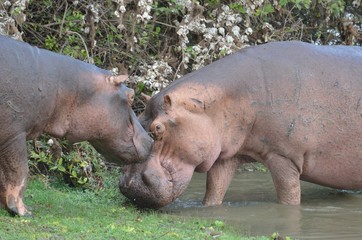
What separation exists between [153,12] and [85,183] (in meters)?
2.63

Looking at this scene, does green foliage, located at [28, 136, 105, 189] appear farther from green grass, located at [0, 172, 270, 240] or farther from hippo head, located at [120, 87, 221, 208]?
hippo head, located at [120, 87, 221, 208]

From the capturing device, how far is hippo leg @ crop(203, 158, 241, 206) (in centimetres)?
777

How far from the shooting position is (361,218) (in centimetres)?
706

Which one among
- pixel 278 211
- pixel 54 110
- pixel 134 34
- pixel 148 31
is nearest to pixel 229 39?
pixel 134 34

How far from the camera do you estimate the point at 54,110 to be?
6586 mm

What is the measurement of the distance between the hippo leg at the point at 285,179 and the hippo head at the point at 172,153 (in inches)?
22.4

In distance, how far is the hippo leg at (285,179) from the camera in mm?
7672

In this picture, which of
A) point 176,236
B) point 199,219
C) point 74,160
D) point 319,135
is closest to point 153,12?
→ point 74,160

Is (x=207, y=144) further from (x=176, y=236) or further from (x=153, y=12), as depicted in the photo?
(x=153, y=12)

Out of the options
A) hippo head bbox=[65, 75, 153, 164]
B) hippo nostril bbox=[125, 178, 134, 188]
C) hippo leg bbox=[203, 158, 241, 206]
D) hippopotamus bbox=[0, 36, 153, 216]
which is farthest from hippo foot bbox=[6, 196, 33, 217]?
hippo leg bbox=[203, 158, 241, 206]

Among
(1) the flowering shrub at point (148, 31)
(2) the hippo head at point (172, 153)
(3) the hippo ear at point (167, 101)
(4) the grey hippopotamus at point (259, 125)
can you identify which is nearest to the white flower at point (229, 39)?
(1) the flowering shrub at point (148, 31)

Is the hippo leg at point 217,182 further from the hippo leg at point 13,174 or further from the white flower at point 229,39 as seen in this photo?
the hippo leg at point 13,174

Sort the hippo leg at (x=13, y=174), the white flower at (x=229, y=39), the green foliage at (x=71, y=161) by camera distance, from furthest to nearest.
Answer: the white flower at (x=229, y=39) < the green foliage at (x=71, y=161) < the hippo leg at (x=13, y=174)

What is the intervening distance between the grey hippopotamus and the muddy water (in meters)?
0.20
